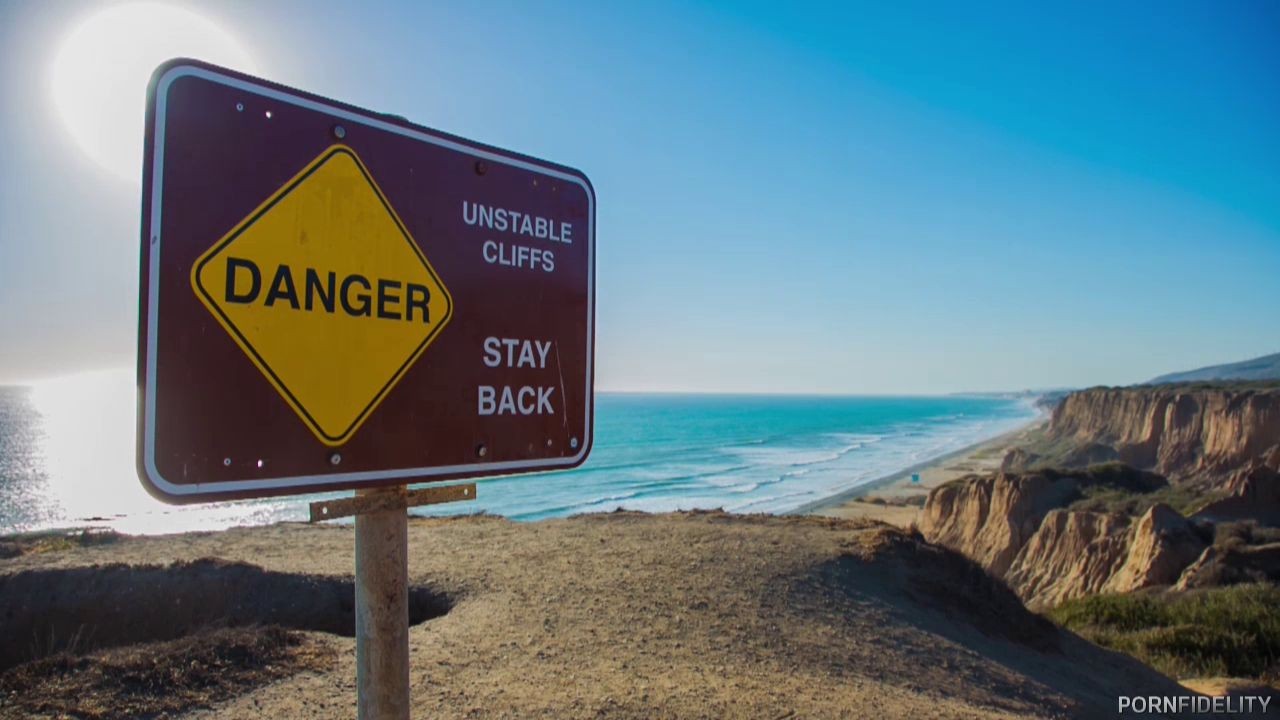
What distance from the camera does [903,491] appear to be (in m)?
43.6

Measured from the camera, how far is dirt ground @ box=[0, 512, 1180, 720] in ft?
16.9

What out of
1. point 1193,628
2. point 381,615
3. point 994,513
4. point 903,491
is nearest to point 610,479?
point 903,491

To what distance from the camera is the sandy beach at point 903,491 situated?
3516 centimetres

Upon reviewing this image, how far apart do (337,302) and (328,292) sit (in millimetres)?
28

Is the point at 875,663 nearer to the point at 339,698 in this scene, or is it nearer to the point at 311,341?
the point at 339,698

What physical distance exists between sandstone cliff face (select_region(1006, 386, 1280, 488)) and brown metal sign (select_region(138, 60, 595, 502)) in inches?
1197

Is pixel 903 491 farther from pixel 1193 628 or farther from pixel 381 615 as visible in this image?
pixel 381 615

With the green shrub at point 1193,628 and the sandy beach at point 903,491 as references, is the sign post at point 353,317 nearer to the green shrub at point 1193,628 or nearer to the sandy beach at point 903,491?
the green shrub at point 1193,628

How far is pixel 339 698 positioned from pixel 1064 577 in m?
19.5

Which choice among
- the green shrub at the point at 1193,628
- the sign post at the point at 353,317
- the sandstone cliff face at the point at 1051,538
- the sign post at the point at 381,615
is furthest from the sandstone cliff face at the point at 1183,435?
the sign post at the point at 381,615

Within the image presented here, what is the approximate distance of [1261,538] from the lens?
1722cm

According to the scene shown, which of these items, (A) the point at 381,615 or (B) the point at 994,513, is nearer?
A: (A) the point at 381,615

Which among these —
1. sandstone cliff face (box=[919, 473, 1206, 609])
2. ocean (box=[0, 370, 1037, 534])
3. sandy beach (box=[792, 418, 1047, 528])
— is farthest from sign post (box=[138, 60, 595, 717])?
sandy beach (box=[792, 418, 1047, 528])

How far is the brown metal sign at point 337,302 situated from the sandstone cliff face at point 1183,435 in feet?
99.8
